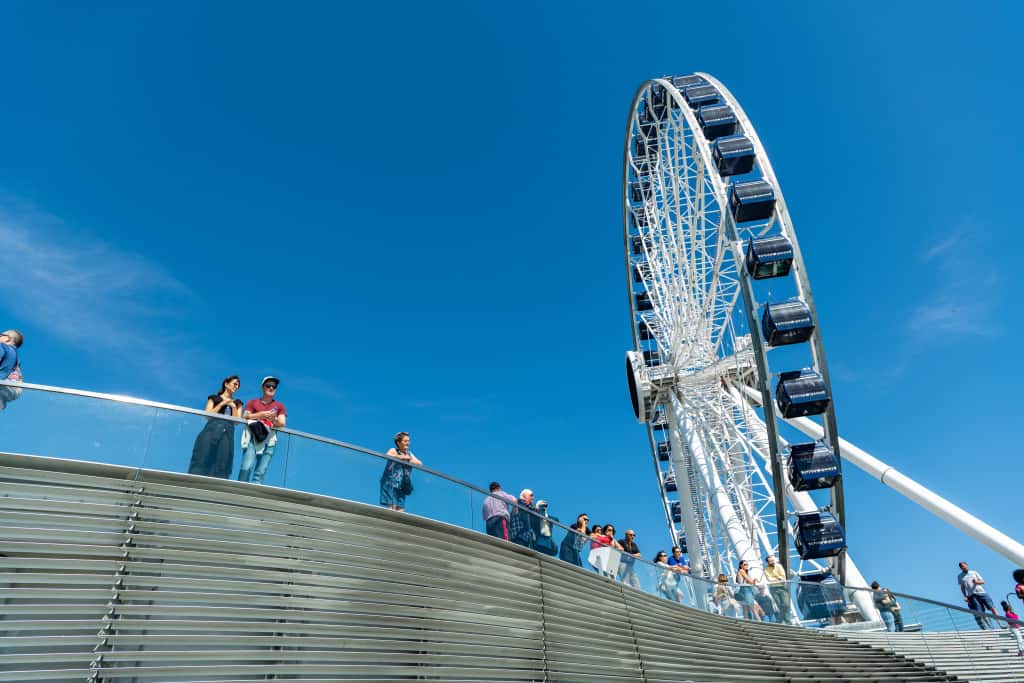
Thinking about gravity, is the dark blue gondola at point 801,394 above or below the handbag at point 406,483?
above

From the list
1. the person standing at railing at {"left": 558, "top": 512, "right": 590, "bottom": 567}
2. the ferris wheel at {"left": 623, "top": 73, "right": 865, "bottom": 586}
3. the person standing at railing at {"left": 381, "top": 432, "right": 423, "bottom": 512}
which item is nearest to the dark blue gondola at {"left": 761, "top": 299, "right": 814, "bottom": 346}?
the ferris wheel at {"left": 623, "top": 73, "right": 865, "bottom": 586}

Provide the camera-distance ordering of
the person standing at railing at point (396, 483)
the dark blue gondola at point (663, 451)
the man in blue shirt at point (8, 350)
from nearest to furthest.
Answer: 1. the man in blue shirt at point (8, 350)
2. the person standing at railing at point (396, 483)
3. the dark blue gondola at point (663, 451)

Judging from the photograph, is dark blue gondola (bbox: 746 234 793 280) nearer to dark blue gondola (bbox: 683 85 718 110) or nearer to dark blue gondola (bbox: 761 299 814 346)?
dark blue gondola (bbox: 761 299 814 346)

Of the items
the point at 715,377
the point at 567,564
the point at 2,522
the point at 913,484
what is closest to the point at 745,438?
the point at 715,377

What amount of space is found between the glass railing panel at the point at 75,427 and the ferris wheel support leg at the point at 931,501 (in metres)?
16.5

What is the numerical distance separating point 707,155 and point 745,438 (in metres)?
9.37

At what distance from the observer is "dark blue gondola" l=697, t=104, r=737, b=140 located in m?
22.3

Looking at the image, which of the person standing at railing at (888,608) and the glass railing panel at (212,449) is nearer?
the glass railing panel at (212,449)

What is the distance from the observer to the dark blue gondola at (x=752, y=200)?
20.0 meters

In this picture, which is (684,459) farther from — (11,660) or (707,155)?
(11,660)

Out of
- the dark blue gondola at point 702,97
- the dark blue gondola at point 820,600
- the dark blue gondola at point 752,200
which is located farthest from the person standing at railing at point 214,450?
the dark blue gondola at point 702,97

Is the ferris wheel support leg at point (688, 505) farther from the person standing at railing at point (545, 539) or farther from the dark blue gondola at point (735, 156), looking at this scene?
the person standing at railing at point (545, 539)

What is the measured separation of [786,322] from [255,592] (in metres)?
16.3

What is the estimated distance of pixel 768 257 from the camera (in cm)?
1930
